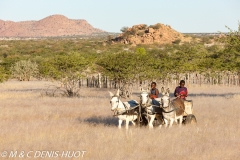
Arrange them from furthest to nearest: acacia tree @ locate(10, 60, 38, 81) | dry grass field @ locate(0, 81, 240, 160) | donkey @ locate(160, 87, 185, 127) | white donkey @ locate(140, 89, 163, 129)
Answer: acacia tree @ locate(10, 60, 38, 81) < donkey @ locate(160, 87, 185, 127) < white donkey @ locate(140, 89, 163, 129) < dry grass field @ locate(0, 81, 240, 160)

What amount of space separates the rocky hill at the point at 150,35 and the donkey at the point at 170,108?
13457 centimetres

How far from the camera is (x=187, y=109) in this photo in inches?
669

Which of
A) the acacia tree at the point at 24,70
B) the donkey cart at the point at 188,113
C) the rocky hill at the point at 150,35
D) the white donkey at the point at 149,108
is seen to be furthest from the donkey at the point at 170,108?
the rocky hill at the point at 150,35

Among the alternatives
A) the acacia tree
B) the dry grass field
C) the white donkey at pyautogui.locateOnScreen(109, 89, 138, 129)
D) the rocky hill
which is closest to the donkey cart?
the dry grass field

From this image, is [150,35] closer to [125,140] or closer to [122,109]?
[122,109]

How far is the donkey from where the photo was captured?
50.1ft

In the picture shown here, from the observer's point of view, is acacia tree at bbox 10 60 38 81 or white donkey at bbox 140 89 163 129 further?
acacia tree at bbox 10 60 38 81

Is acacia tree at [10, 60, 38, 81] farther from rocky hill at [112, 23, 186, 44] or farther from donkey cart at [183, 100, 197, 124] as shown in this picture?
rocky hill at [112, 23, 186, 44]

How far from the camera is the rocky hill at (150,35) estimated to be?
152000 mm

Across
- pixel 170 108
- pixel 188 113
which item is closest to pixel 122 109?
pixel 170 108

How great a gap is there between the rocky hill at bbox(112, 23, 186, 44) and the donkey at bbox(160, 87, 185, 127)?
134574 millimetres

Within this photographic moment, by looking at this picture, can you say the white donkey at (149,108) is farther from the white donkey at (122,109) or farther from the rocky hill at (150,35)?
the rocky hill at (150,35)

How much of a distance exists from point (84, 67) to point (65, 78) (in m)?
2.86

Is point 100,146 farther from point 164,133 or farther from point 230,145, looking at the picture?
point 230,145
